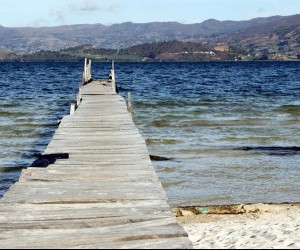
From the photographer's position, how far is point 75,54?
193375mm

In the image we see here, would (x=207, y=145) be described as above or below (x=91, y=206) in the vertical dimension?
below

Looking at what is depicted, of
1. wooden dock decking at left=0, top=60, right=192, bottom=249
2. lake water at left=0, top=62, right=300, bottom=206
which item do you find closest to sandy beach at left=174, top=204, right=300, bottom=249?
lake water at left=0, top=62, right=300, bottom=206

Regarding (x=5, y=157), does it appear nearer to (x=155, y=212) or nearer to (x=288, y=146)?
(x=288, y=146)

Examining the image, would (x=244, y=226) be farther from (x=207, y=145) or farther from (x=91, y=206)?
(x=207, y=145)

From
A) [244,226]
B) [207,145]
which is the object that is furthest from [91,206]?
[207,145]

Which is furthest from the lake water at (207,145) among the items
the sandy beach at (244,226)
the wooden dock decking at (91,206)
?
the wooden dock decking at (91,206)

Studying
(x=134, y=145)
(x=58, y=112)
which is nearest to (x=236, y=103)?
(x=58, y=112)

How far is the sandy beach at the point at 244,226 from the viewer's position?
25.5ft

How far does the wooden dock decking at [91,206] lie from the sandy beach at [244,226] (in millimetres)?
1357

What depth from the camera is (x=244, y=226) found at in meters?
9.02

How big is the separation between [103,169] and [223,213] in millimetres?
2982

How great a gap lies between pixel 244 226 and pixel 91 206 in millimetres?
3838

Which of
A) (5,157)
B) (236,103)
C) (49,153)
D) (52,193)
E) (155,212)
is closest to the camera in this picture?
(155,212)

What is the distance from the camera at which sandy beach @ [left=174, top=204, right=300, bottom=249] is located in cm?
777
